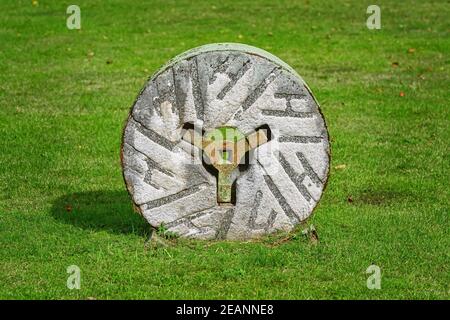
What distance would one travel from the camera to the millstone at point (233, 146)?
8.20 metres

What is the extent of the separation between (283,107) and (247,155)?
1.58ft

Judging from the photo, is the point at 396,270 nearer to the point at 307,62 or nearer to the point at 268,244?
the point at 268,244

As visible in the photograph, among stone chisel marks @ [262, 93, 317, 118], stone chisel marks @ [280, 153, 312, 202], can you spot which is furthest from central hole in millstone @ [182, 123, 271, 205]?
stone chisel marks @ [280, 153, 312, 202]

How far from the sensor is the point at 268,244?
840 cm

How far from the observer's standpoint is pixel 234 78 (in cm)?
821

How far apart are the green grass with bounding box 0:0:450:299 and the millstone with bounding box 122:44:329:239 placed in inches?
9.5

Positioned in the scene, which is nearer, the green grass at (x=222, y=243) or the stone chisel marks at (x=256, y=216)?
the green grass at (x=222, y=243)

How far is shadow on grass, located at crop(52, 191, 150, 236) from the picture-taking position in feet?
29.4

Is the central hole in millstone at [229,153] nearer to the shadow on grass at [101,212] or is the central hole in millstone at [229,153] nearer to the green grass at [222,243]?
the green grass at [222,243]

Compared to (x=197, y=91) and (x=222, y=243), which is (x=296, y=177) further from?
(x=197, y=91)

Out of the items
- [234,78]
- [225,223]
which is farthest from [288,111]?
[225,223]

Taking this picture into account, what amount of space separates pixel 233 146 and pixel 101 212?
5.07 feet

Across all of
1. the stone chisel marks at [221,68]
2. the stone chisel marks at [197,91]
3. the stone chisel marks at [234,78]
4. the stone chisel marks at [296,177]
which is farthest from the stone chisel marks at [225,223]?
the stone chisel marks at [221,68]

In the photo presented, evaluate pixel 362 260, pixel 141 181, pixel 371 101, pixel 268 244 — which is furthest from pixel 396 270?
pixel 371 101
